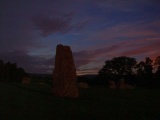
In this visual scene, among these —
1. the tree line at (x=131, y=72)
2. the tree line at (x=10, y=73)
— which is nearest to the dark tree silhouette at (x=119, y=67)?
the tree line at (x=131, y=72)

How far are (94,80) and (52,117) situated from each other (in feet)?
146

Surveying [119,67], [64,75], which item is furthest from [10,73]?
[64,75]

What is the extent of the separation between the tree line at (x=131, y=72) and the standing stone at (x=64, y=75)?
26.3 metres

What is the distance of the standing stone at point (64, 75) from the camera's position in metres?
22.7

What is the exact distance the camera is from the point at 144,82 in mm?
49688

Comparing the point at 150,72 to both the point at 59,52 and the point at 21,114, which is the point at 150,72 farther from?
the point at 21,114

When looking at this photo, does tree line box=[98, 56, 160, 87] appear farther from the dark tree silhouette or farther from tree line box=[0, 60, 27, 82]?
tree line box=[0, 60, 27, 82]

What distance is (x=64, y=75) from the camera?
23.0 m

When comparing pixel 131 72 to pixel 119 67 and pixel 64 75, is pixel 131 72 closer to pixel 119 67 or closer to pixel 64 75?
pixel 119 67

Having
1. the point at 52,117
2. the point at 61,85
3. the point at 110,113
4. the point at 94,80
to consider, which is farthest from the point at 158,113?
the point at 94,80

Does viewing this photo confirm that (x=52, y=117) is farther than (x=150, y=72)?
No

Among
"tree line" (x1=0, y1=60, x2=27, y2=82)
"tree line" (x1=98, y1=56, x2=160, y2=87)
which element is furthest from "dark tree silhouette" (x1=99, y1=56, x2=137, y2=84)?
"tree line" (x1=0, y1=60, x2=27, y2=82)

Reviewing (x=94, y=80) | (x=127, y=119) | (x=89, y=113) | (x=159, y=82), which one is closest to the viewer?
(x=127, y=119)

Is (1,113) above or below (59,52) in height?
below
